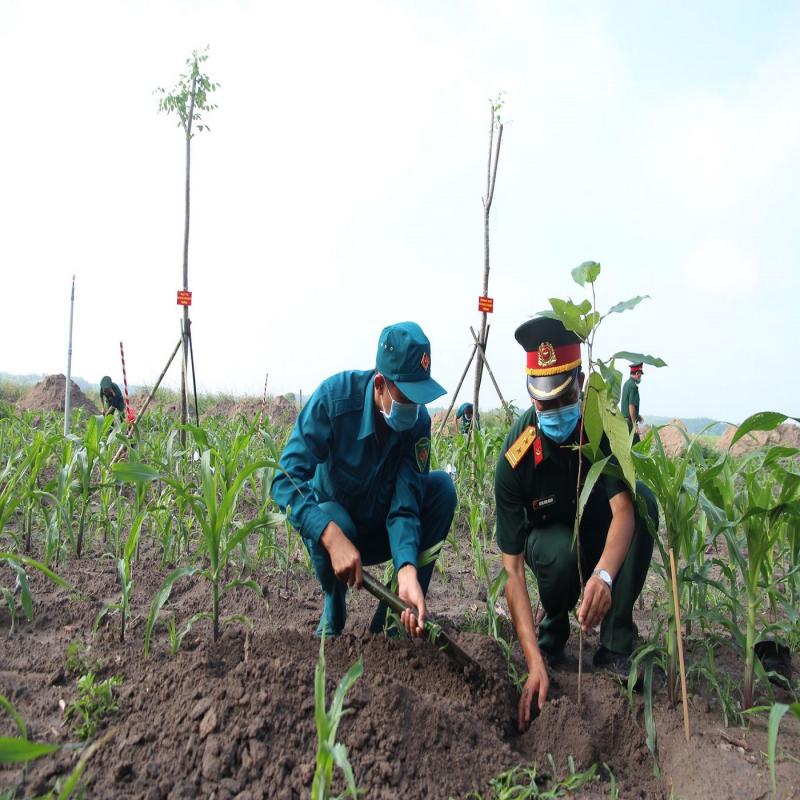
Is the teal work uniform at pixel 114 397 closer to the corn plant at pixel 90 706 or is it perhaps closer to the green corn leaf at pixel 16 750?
the corn plant at pixel 90 706

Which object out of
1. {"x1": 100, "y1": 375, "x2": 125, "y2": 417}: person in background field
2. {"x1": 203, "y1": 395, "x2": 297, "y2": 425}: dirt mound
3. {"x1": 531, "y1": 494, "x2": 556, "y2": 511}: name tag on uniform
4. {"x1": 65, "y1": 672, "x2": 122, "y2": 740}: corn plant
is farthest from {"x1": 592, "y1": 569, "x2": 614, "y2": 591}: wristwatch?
{"x1": 203, "y1": 395, "x2": 297, "y2": 425}: dirt mound

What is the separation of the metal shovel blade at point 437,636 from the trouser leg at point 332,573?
13.2 inches

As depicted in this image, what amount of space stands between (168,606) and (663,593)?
6.92 feet

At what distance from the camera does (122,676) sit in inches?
68.2

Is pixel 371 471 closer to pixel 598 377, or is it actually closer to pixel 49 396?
pixel 598 377

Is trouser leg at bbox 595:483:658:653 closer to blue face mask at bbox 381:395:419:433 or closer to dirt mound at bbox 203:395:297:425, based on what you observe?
blue face mask at bbox 381:395:419:433

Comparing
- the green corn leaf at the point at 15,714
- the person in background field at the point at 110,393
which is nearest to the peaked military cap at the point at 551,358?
the green corn leaf at the point at 15,714

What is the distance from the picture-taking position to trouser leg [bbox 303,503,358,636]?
225cm

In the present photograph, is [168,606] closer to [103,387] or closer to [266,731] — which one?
[266,731]

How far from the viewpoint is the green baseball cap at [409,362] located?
202 centimetres

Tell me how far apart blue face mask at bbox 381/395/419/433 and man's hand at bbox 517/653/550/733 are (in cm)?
80

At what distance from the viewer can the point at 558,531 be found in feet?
7.46

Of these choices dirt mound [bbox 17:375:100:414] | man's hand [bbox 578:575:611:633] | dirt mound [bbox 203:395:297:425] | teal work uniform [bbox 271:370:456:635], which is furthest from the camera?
dirt mound [bbox 203:395:297:425]

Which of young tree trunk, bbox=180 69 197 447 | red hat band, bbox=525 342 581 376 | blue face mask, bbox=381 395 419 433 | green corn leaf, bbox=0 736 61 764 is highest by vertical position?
young tree trunk, bbox=180 69 197 447
